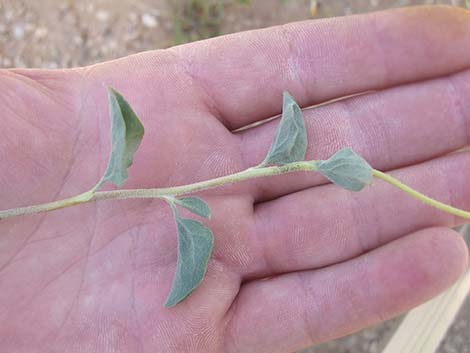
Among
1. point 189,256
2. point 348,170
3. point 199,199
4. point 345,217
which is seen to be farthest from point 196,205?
point 345,217

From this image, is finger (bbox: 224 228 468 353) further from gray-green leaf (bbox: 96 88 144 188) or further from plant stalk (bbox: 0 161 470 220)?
gray-green leaf (bbox: 96 88 144 188)

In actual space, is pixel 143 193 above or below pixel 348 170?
below

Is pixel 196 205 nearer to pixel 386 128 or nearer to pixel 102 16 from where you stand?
pixel 386 128

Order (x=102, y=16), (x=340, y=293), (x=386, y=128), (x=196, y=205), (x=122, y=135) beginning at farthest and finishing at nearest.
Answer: (x=102, y=16)
(x=386, y=128)
(x=340, y=293)
(x=196, y=205)
(x=122, y=135)

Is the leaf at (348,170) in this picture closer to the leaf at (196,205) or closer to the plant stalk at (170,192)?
the plant stalk at (170,192)

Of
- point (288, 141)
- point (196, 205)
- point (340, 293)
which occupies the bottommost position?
point (340, 293)

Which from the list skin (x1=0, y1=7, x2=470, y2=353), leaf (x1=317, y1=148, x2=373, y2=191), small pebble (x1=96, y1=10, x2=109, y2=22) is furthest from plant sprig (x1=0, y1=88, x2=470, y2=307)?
small pebble (x1=96, y1=10, x2=109, y2=22)

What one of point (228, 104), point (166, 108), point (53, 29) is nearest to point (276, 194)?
point (228, 104)
